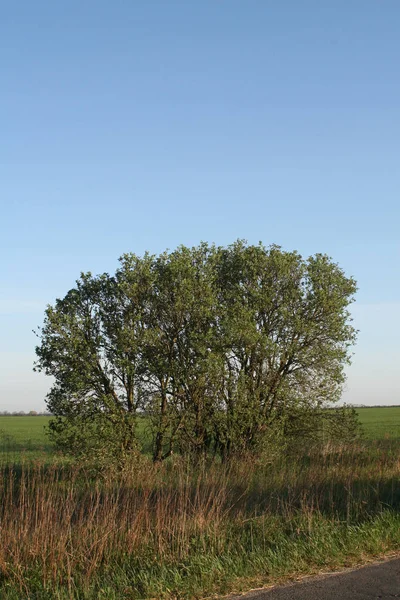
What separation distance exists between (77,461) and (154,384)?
3895 mm

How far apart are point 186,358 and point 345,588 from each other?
14.3 meters

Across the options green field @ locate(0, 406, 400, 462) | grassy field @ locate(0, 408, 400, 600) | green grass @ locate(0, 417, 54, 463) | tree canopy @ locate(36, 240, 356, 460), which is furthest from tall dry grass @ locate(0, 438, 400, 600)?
tree canopy @ locate(36, 240, 356, 460)

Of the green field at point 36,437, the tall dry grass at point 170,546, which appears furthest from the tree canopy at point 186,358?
the tall dry grass at point 170,546

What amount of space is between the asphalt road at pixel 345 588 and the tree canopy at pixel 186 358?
40.2 ft

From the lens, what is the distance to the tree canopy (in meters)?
20.9

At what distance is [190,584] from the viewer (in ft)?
24.1

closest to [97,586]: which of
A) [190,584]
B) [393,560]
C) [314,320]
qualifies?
[190,584]

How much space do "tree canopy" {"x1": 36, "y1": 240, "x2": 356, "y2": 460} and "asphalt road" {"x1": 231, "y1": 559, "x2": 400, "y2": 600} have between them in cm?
1226

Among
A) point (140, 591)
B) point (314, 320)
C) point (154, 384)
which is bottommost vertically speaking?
point (140, 591)

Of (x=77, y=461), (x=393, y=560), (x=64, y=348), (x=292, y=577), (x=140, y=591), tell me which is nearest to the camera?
(x=140, y=591)

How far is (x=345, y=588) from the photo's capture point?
23.9 ft

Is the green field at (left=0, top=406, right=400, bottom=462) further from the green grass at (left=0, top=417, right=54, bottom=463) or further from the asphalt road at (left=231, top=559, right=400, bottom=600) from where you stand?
the asphalt road at (left=231, top=559, right=400, bottom=600)

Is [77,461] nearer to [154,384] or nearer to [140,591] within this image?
[154,384]

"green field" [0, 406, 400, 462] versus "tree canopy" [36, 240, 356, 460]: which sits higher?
"tree canopy" [36, 240, 356, 460]
